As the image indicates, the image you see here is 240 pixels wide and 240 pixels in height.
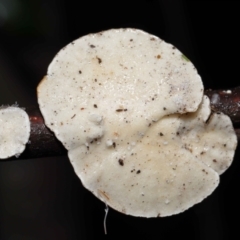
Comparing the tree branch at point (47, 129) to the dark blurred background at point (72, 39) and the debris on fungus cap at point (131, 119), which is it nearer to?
the debris on fungus cap at point (131, 119)

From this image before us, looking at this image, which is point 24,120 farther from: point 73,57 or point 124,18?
point 124,18

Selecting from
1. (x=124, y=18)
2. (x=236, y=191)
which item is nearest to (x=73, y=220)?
(x=236, y=191)

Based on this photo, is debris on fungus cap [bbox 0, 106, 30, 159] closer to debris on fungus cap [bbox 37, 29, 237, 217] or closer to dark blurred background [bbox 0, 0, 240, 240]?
debris on fungus cap [bbox 37, 29, 237, 217]

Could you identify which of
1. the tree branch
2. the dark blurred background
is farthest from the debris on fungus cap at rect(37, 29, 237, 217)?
the dark blurred background

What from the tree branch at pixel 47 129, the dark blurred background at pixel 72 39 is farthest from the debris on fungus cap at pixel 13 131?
the dark blurred background at pixel 72 39

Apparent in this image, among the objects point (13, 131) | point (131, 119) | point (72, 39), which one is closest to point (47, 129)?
point (13, 131)

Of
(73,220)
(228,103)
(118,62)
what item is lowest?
(73,220)

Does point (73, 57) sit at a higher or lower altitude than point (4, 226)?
higher
